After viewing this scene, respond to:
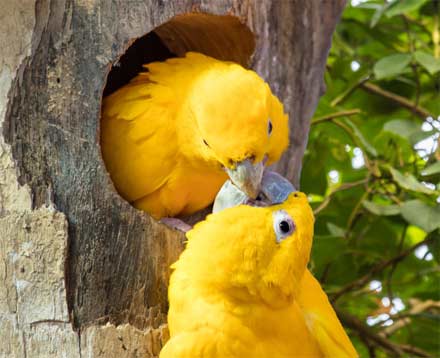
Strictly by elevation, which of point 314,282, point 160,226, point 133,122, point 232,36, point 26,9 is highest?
point 26,9

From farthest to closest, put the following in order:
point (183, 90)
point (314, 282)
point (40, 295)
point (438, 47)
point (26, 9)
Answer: point (438, 47)
point (183, 90)
point (314, 282)
point (26, 9)
point (40, 295)

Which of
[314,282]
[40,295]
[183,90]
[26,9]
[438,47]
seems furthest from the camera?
[438,47]

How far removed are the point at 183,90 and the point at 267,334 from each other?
32.1 inches

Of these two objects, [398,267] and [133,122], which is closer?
[133,122]

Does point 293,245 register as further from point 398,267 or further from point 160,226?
point 398,267

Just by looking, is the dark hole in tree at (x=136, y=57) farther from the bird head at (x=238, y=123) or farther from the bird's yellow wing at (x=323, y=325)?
the bird's yellow wing at (x=323, y=325)

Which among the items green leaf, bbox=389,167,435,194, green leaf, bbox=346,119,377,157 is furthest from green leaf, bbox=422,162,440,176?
green leaf, bbox=346,119,377,157

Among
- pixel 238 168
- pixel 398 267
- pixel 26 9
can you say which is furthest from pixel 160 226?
pixel 398 267

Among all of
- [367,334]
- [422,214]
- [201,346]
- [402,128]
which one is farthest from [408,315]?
[201,346]

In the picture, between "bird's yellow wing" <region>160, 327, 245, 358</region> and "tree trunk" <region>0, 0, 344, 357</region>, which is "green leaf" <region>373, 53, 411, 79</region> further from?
"bird's yellow wing" <region>160, 327, 245, 358</region>

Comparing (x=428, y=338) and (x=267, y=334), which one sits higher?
Answer: (x=267, y=334)

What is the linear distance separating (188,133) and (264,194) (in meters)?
0.33

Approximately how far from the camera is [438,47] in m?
3.58

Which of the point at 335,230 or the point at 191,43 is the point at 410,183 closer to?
the point at 335,230
